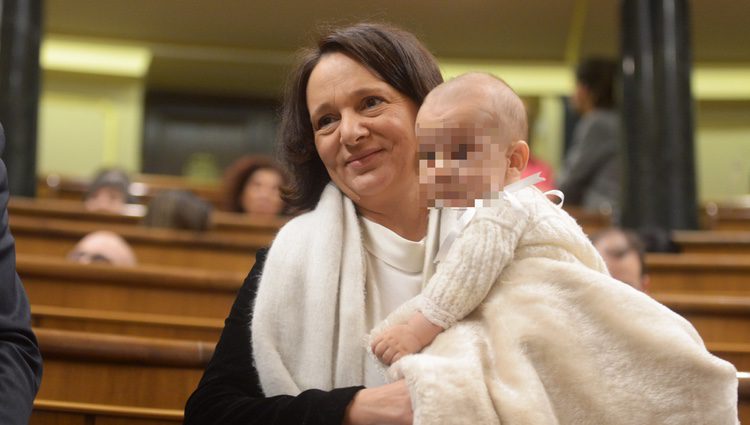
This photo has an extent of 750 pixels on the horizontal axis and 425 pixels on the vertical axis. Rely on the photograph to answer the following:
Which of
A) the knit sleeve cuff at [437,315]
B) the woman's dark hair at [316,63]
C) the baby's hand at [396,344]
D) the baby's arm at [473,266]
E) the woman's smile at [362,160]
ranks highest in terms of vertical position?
the woman's dark hair at [316,63]

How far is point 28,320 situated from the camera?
134cm

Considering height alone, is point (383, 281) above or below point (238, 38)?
below

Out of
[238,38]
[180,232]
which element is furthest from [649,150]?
[238,38]

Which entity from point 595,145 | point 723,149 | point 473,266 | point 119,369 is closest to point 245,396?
point 473,266

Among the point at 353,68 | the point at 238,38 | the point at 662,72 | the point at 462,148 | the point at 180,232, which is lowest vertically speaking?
the point at 180,232

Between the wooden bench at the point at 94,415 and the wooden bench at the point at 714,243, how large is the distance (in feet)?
10.2

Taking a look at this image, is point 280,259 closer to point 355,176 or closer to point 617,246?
point 355,176

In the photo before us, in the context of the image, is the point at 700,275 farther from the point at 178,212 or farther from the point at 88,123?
the point at 88,123

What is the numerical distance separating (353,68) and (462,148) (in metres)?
0.27

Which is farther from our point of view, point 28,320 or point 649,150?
point 649,150

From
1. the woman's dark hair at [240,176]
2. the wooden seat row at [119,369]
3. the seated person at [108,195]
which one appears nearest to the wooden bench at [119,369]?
the wooden seat row at [119,369]

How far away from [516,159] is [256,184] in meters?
3.53

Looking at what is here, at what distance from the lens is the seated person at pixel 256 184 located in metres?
4.72

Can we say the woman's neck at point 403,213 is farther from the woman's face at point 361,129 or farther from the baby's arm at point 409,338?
the baby's arm at point 409,338
